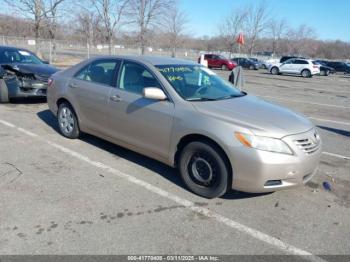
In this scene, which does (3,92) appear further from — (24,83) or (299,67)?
(299,67)

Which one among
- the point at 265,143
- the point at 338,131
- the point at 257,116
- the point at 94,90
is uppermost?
the point at 94,90

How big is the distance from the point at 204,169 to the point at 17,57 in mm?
7646

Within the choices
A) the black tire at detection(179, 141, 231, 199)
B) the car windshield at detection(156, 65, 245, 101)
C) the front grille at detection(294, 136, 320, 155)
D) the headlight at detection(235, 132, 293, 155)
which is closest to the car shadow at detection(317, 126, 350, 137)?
the car windshield at detection(156, 65, 245, 101)

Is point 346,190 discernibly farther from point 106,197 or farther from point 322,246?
point 106,197

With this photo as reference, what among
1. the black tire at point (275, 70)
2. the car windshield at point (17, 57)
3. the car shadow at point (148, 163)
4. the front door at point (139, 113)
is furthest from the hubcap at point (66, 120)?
the black tire at point (275, 70)

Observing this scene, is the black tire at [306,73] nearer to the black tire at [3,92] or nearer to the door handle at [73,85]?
the black tire at [3,92]

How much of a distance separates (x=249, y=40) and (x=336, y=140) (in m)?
51.8

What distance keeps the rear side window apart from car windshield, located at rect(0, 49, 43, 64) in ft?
14.8

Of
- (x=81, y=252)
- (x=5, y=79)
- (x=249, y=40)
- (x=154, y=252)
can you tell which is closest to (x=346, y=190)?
(x=154, y=252)

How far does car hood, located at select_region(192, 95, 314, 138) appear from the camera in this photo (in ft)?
11.6

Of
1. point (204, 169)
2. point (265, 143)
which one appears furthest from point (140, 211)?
point (265, 143)

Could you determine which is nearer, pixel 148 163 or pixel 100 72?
pixel 148 163

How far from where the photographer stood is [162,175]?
448cm

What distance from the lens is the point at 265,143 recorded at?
3451mm
